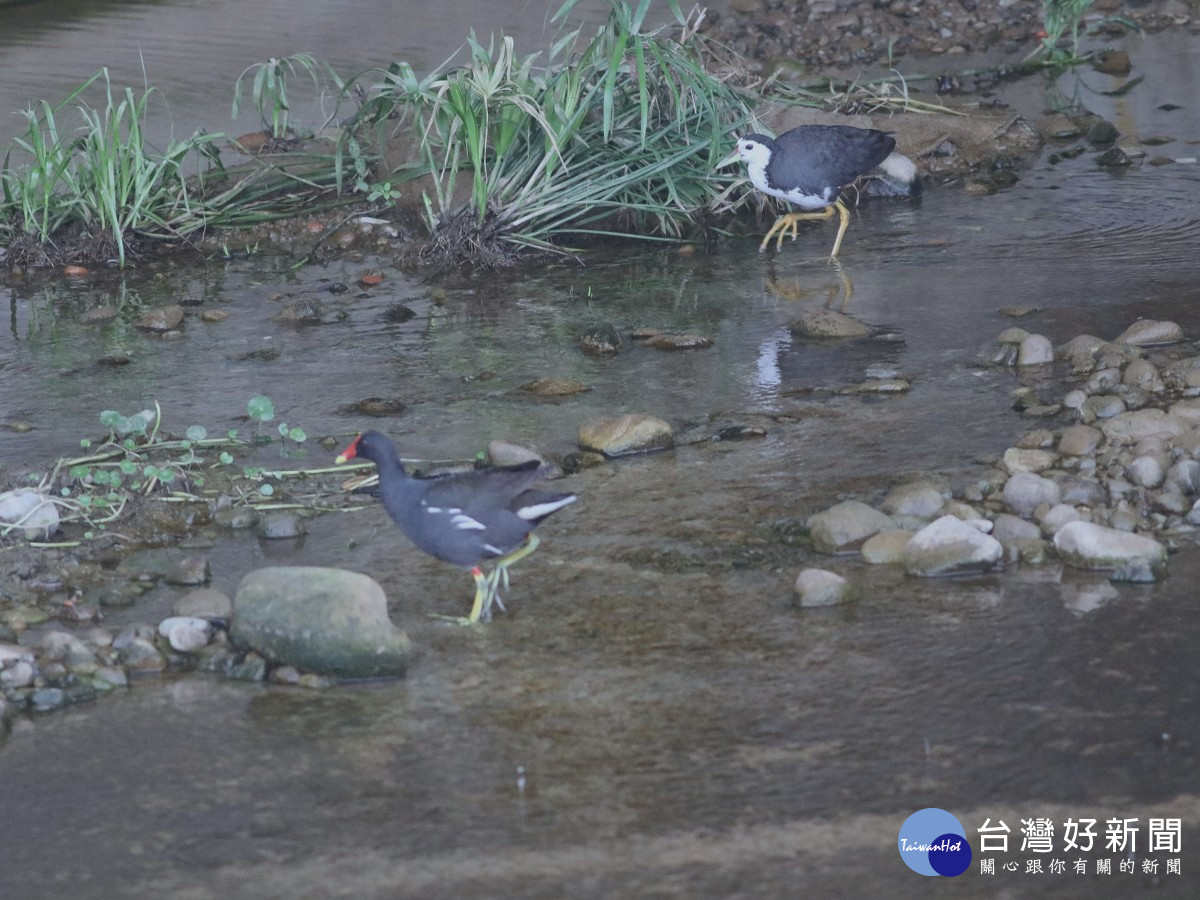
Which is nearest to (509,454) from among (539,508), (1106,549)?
(539,508)

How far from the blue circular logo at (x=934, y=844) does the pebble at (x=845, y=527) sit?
139 centimetres

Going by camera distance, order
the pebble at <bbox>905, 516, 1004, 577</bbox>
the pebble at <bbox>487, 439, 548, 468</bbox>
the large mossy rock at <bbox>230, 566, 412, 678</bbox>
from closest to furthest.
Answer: the large mossy rock at <bbox>230, 566, 412, 678</bbox> → the pebble at <bbox>905, 516, 1004, 577</bbox> → the pebble at <bbox>487, 439, 548, 468</bbox>

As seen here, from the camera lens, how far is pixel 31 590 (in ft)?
14.0

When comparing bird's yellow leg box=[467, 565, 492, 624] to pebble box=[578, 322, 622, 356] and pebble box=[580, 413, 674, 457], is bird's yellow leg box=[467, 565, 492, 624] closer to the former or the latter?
pebble box=[580, 413, 674, 457]

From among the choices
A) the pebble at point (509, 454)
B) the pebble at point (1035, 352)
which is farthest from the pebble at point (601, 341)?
the pebble at point (1035, 352)

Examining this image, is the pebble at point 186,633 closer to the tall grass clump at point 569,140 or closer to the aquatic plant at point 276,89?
the tall grass clump at point 569,140

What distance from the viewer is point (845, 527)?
4340mm

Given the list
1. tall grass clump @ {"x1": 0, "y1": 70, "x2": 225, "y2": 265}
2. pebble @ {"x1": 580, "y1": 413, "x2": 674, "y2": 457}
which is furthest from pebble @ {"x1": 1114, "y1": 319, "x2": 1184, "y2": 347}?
tall grass clump @ {"x1": 0, "y1": 70, "x2": 225, "y2": 265}

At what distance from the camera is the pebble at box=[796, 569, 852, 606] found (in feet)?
13.0

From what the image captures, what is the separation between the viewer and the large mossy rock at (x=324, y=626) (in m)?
3.70

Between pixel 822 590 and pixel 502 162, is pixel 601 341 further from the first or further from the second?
pixel 822 590

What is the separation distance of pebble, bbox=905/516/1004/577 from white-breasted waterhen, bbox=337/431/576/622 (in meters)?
1.00

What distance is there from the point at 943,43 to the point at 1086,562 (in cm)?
895

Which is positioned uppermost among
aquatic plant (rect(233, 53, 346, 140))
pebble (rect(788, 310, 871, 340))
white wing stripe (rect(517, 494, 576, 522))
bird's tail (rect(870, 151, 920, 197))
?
aquatic plant (rect(233, 53, 346, 140))
